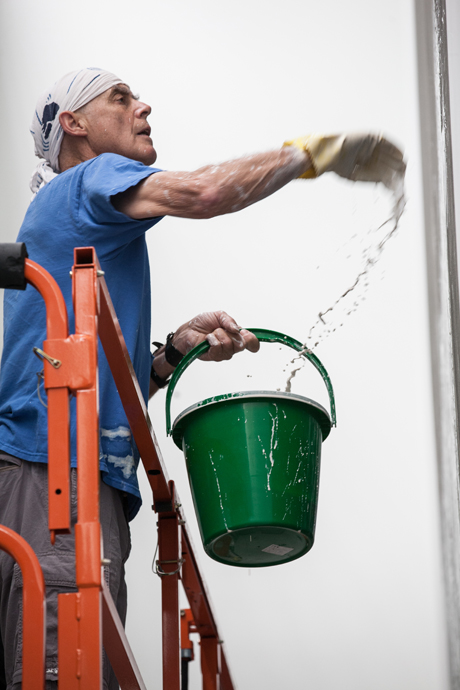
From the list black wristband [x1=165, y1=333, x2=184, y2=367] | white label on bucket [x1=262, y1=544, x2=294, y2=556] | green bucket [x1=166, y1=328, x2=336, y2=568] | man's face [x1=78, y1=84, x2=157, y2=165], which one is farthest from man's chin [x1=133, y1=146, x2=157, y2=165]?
white label on bucket [x1=262, y1=544, x2=294, y2=556]

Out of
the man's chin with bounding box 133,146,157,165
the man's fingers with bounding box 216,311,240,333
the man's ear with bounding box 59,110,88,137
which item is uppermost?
the man's ear with bounding box 59,110,88,137

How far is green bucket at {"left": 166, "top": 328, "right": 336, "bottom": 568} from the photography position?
54.8 inches

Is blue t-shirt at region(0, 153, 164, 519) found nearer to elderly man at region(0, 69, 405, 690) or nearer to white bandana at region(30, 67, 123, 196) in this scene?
elderly man at region(0, 69, 405, 690)

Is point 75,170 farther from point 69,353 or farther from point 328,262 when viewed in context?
point 328,262

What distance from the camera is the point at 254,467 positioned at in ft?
4.57

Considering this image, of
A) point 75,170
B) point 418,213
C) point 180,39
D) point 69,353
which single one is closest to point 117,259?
point 75,170

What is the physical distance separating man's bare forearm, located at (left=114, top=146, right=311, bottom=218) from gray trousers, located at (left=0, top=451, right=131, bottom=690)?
48 cm

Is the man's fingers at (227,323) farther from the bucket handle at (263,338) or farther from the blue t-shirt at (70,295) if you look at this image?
the blue t-shirt at (70,295)

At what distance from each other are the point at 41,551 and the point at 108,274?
0.54m

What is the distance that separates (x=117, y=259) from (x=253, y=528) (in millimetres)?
573

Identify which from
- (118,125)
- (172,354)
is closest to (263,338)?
(172,354)

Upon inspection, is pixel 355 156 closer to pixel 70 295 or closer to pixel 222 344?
pixel 222 344

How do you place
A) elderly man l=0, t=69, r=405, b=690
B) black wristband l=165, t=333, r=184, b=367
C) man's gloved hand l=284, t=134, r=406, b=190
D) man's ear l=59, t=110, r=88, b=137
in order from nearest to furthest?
elderly man l=0, t=69, r=405, b=690
man's gloved hand l=284, t=134, r=406, b=190
man's ear l=59, t=110, r=88, b=137
black wristband l=165, t=333, r=184, b=367

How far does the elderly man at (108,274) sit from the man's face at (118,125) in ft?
1.05
